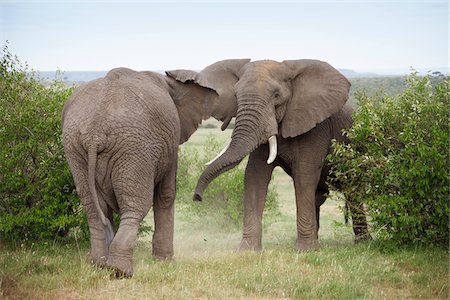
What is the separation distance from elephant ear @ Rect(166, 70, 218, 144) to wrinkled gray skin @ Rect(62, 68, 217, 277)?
0.93 m

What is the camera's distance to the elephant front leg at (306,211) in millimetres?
12875

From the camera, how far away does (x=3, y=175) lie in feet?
38.9

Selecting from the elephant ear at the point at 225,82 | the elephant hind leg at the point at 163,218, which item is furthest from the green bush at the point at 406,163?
the elephant hind leg at the point at 163,218

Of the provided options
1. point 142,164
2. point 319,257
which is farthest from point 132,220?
point 319,257

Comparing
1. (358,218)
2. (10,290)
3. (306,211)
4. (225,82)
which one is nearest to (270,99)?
(225,82)

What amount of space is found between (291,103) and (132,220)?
4587 mm

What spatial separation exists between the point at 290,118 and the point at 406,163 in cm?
235

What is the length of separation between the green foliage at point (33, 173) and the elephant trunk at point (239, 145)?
2.35 metres

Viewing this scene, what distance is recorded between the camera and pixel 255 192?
42.8 ft

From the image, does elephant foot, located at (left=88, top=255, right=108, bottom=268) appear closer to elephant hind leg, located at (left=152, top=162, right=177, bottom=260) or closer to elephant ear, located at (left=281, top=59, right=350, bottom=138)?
elephant hind leg, located at (left=152, top=162, right=177, bottom=260)

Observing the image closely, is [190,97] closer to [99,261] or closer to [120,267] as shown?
[99,261]

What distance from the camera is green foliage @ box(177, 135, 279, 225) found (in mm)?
18558

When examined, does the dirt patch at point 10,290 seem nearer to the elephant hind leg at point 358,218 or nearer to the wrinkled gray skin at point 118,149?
the wrinkled gray skin at point 118,149

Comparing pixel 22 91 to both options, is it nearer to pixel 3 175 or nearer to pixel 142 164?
pixel 3 175
